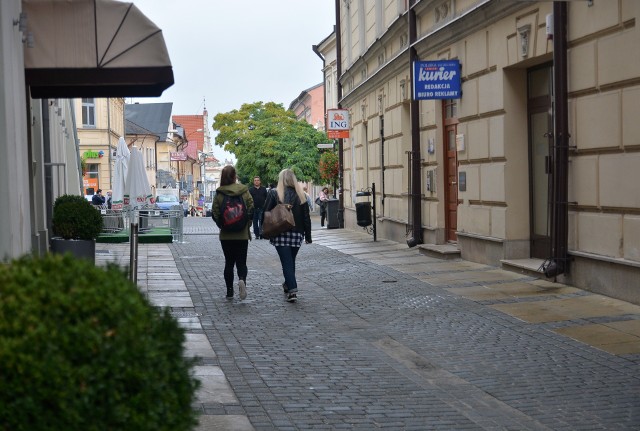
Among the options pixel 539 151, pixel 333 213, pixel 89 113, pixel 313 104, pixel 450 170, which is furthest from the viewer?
pixel 313 104

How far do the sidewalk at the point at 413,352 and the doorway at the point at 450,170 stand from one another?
354 centimetres

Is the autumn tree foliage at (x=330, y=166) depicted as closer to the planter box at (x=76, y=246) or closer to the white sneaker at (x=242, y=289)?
the planter box at (x=76, y=246)

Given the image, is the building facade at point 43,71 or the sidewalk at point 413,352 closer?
the sidewalk at point 413,352

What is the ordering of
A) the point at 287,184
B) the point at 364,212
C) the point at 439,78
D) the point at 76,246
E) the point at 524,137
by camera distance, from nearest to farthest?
the point at 287,184 → the point at 524,137 → the point at 76,246 → the point at 439,78 → the point at 364,212

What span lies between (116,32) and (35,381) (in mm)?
10608

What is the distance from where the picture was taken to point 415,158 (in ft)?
68.5

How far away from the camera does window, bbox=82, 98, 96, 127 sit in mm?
62969

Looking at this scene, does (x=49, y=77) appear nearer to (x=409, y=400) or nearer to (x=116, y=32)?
(x=116, y=32)

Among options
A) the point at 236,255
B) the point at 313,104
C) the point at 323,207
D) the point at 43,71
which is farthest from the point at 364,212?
the point at 313,104

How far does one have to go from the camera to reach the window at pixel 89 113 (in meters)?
63.0

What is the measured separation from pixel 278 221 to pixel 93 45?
11.1ft

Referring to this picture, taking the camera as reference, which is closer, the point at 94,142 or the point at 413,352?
the point at 413,352

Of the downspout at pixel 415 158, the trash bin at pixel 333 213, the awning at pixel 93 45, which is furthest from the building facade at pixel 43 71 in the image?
the trash bin at pixel 333 213

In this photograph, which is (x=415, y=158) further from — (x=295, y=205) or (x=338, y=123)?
(x=338, y=123)
